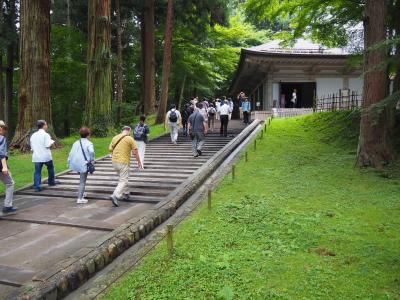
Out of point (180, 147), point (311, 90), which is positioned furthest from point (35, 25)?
point (311, 90)

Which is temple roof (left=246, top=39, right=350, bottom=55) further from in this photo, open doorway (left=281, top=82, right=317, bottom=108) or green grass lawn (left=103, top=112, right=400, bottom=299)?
green grass lawn (left=103, top=112, right=400, bottom=299)

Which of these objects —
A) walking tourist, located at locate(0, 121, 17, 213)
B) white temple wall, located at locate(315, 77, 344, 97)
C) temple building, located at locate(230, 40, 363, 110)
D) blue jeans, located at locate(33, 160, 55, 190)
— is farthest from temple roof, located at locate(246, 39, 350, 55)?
walking tourist, located at locate(0, 121, 17, 213)

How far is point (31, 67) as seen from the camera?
12.8m

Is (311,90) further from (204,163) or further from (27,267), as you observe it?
(27,267)

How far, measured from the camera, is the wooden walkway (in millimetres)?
4668

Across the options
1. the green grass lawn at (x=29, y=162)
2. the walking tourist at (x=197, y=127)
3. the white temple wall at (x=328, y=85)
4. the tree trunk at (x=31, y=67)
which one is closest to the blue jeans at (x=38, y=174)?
the green grass lawn at (x=29, y=162)

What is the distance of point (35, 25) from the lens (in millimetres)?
12766

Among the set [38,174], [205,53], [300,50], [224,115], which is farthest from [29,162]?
[205,53]

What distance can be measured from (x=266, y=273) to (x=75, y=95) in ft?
69.4

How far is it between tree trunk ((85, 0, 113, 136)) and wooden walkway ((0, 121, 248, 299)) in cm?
461

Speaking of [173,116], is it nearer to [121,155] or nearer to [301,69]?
[121,155]

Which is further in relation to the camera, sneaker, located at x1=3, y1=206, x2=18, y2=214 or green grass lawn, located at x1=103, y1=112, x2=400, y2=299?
sneaker, located at x1=3, y1=206, x2=18, y2=214

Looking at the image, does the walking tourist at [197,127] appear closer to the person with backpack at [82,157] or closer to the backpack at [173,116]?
the backpack at [173,116]

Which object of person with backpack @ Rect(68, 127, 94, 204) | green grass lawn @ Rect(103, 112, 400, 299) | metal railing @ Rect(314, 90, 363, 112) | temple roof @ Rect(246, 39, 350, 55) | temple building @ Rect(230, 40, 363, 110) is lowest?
green grass lawn @ Rect(103, 112, 400, 299)
